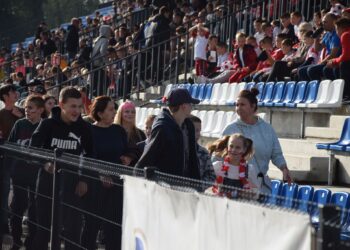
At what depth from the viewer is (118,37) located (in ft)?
86.3

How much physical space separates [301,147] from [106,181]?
7.22 m

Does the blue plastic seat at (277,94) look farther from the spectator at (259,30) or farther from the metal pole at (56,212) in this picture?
the metal pole at (56,212)

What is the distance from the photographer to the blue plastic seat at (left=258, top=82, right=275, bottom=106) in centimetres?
1516

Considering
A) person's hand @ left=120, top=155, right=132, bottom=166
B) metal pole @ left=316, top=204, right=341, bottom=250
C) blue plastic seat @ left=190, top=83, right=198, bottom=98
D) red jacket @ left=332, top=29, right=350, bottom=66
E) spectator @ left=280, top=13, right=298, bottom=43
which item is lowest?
metal pole @ left=316, top=204, right=341, bottom=250

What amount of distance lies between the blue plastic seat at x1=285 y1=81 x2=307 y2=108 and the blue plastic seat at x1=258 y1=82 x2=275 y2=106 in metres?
0.66

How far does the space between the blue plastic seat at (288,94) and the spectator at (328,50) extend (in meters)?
0.34

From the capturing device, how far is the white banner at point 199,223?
3.97m

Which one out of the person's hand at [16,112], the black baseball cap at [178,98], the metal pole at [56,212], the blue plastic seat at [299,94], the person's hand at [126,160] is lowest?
the metal pole at [56,212]

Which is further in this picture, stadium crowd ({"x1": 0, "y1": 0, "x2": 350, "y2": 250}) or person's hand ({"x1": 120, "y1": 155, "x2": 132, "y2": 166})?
person's hand ({"x1": 120, "y1": 155, "x2": 132, "y2": 166})

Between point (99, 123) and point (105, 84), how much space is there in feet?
42.2

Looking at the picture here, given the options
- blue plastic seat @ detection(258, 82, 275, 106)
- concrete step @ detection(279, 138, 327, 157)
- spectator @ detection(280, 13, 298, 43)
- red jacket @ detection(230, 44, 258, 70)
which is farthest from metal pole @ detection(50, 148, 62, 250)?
spectator @ detection(280, 13, 298, 43)

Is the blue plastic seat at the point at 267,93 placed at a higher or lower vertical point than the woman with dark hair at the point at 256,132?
higher

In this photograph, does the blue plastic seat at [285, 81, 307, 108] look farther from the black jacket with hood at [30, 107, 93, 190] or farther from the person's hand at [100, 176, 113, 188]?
the person's hand at [100, 176, 113, 188]

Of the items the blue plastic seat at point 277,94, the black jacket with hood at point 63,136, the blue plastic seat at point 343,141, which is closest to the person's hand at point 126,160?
the black jacket with hood at point 63,136
